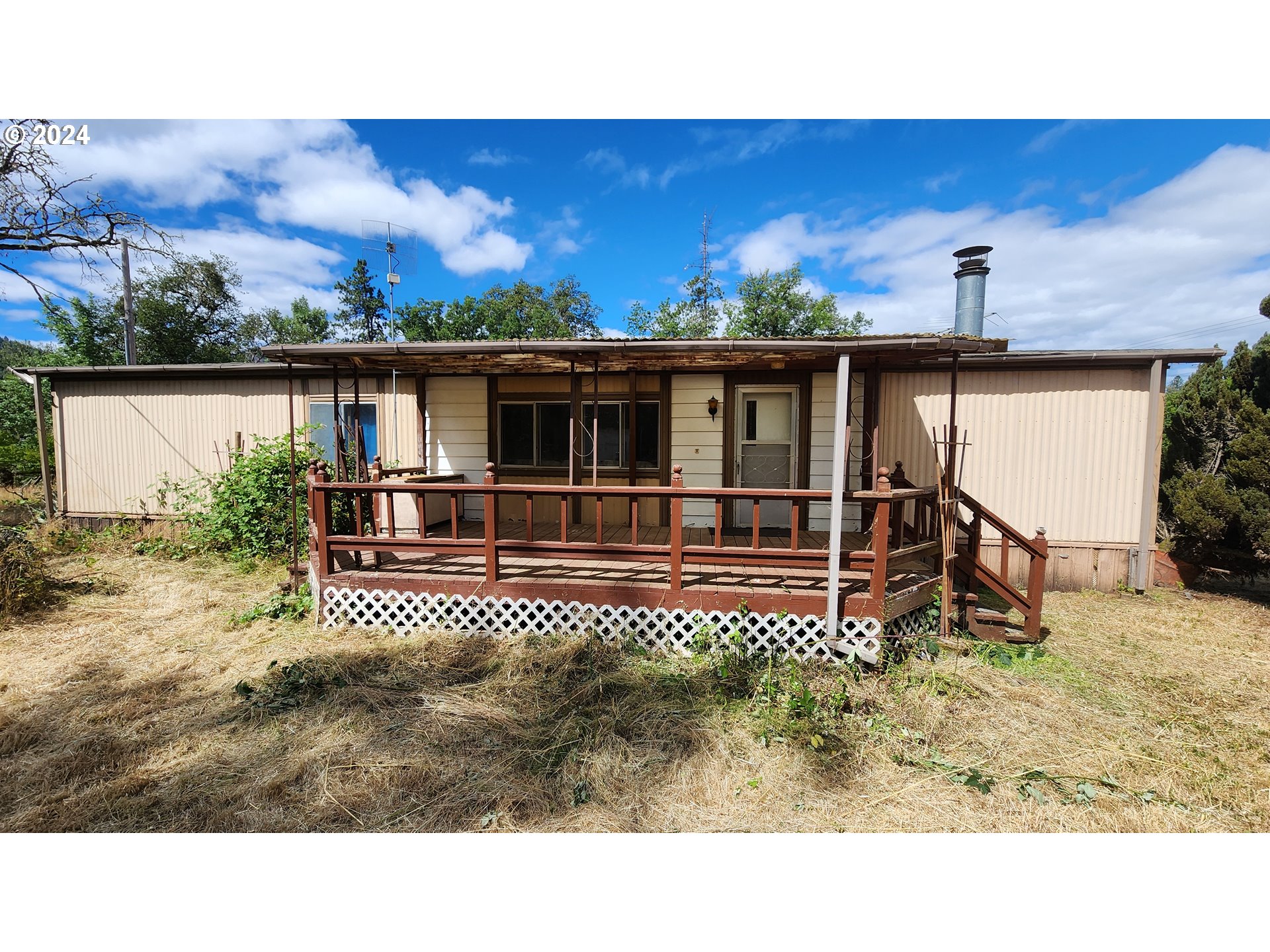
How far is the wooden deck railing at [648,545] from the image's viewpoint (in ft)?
13.2

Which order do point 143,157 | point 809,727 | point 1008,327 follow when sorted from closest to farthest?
point 809,727 → point 143,157 → point 1008,327

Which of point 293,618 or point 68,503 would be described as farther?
point 68,503

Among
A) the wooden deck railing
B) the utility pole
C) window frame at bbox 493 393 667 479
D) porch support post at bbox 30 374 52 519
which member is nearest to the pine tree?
the utility pole

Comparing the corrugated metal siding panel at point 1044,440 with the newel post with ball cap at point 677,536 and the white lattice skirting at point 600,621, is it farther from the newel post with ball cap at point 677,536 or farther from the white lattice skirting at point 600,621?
the newel post with ball cap at point 677,536

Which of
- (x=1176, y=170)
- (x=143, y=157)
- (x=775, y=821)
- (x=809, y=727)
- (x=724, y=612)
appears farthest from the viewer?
(x=1176, y=170)

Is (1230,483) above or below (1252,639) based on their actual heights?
above

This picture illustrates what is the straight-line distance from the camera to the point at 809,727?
3.28 m

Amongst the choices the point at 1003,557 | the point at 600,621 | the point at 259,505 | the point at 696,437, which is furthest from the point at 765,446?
the point at 259,505

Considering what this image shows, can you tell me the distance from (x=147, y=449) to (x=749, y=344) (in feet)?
33.1

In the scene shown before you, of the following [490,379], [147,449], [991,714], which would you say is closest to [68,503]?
[147,449]

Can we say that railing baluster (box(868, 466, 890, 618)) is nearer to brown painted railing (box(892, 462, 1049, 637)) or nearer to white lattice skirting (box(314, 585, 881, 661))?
white lattice skirting (box(314, 585, 881, 661))

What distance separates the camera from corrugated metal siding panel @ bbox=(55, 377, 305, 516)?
Answer: 313 inches

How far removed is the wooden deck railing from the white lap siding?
112 centimetres

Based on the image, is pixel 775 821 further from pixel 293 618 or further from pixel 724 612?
pixel 293 618
